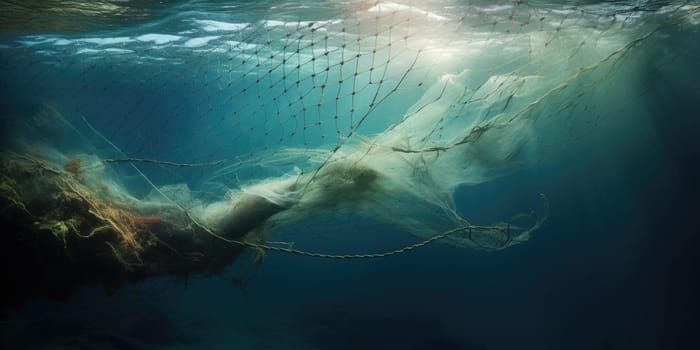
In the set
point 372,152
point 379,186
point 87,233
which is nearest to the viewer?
point 372,152

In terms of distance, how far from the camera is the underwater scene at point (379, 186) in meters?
4.79

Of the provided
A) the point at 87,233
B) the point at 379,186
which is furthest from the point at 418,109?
the point at 87,233

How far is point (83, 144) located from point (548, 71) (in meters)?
7.21

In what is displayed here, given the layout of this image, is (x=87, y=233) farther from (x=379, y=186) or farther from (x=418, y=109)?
(x=418, y=109)

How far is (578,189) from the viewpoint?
15078mm

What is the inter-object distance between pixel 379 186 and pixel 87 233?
3.84m

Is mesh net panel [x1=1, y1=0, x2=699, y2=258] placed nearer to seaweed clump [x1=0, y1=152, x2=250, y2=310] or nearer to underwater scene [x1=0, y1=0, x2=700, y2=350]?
underwater scene [x1=0, y1=0, x2=700, y2=350]

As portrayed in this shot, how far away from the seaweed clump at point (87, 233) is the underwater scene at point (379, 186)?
0.11 feet

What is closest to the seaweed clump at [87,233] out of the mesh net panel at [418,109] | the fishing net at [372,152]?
the fishing net at [372,152]

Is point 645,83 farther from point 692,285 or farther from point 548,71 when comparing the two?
point 692,285

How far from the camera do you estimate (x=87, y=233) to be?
4.83m

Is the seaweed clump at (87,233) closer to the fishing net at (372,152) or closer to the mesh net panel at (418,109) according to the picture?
the fishing net at (372,152)

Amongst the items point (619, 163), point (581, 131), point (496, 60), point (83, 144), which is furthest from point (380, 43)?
point (619, 163)

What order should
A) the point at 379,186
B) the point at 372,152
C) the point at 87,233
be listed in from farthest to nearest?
the point at 87,233
the point at 379,186
the point at 372,152
